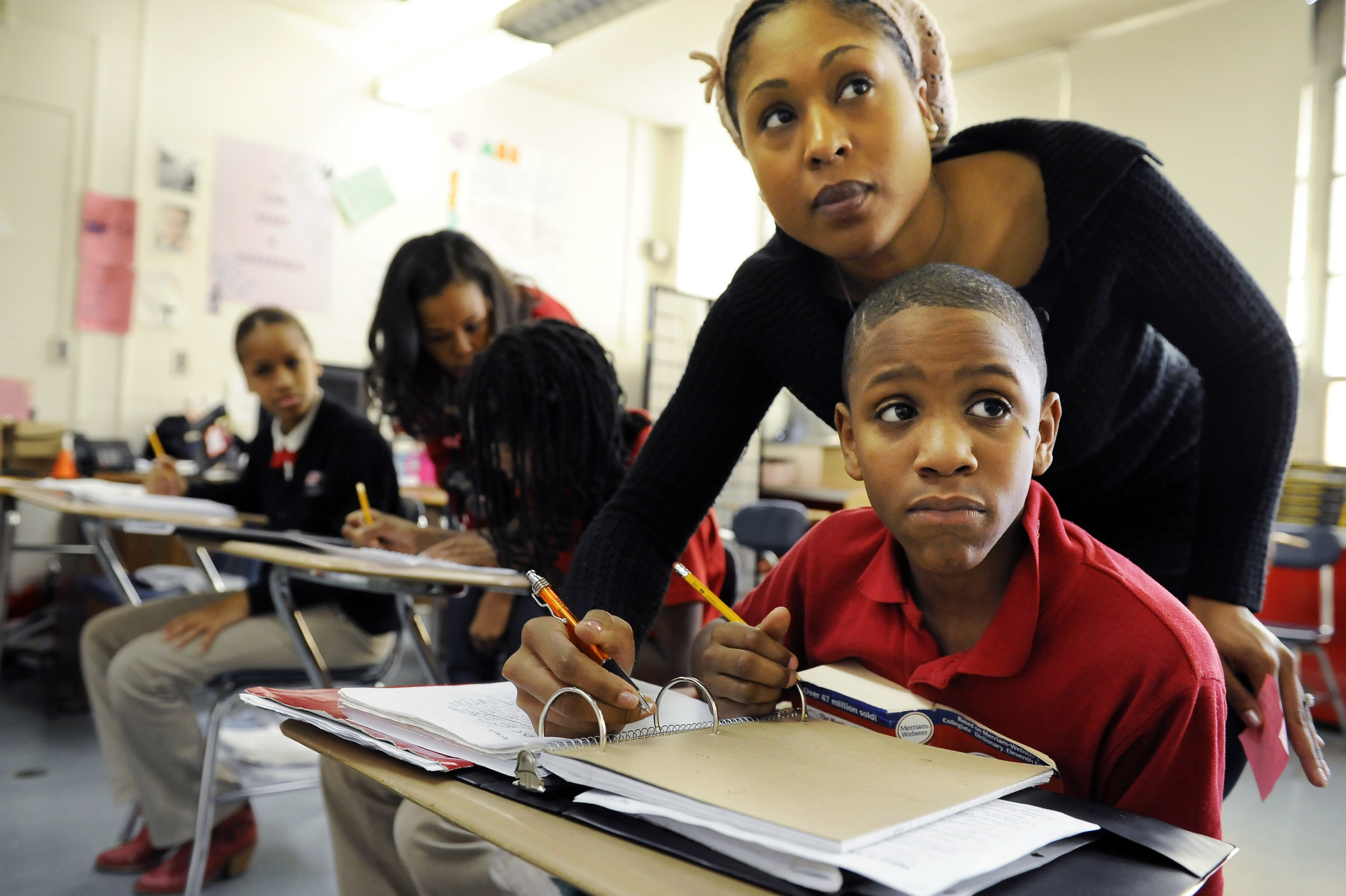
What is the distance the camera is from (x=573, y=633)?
A: 691mm

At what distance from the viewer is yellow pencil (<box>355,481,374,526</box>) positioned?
1.99 m

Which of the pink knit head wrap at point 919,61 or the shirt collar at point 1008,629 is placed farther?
the pink knit head wrap at point 919,61

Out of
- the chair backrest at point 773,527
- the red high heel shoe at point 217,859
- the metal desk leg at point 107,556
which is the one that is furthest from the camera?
the chair backrest at point 773,527

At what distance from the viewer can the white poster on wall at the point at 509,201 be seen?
5.64 m

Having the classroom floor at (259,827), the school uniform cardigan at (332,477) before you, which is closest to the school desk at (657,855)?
the classroom floor at (259,827)

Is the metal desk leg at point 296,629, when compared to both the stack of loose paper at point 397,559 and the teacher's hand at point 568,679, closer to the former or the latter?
the stack of loose paper at point 397,559

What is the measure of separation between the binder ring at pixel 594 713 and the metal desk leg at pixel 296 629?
1.19m

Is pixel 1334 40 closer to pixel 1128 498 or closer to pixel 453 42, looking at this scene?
pixel 453 42

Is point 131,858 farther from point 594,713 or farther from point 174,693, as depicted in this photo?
point 594,713

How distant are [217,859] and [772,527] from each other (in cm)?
177

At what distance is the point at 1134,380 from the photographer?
976mm

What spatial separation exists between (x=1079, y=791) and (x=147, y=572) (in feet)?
9.82

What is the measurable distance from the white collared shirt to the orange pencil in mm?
1783

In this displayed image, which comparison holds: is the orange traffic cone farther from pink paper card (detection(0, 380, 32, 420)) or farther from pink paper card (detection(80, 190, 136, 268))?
pink paper card (detection(80, 190, 136, 268))
